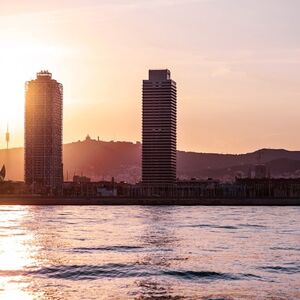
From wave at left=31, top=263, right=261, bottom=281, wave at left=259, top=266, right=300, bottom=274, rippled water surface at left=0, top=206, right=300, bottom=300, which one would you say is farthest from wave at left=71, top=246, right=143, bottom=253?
wave at left=259, top=266, right=300, bottom=274

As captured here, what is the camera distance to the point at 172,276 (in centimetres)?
5303

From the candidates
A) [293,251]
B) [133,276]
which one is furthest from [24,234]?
[133,276]

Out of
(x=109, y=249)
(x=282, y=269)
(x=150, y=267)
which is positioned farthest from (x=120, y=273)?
(x=109, y=249)

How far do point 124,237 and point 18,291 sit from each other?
44.7m

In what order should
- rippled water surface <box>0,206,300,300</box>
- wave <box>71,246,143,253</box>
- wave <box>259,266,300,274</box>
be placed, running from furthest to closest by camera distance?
wave <box>71,246,143,253</box>, wave <box>259,266,300,274</box>, rippled water surface <box>0,206,300,300</box>

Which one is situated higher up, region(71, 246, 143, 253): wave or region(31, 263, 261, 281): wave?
region(71, 246, 143, 253): wave

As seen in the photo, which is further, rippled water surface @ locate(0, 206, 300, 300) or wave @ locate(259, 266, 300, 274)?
wave @ locate(259, 266, 300, 274)

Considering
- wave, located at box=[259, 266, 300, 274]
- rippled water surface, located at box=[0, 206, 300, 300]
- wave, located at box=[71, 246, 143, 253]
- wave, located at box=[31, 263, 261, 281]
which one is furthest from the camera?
wave, located at box=[71, 246, 143, 253]

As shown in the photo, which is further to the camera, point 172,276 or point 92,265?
point 92,265

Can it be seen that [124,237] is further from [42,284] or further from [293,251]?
[42,284]

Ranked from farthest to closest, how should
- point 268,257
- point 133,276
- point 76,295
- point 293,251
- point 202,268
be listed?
1. point 293,251
2. point 268,257
3. point 202,268
4. point 133,276
5. point 76,295

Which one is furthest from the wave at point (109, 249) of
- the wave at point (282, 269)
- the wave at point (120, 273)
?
the wave at point (282, 269)

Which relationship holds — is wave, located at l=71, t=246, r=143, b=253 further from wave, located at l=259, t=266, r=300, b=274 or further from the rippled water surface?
wave, located at l=259, t=266, r=300, b=274

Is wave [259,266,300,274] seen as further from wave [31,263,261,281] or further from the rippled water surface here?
wave [31,263,261,281]
